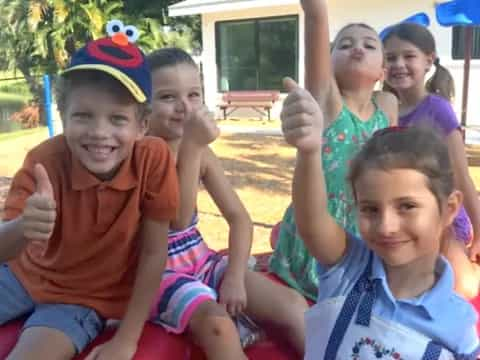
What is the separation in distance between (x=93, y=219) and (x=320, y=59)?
0.98 meters

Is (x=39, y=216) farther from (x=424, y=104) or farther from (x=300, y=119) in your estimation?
(x=424, y=104)

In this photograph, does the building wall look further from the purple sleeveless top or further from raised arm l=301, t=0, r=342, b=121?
raised arm l=301, t=0, r=342, b=121

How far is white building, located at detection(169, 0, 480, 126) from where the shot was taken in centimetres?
1137

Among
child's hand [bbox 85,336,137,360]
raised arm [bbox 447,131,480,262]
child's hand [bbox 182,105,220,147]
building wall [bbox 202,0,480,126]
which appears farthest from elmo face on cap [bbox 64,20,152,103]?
building wall [bbox 202,0,480,126]

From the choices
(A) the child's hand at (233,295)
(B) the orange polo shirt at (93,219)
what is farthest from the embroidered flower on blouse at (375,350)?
(B) the orange polo shirt at (93,219)

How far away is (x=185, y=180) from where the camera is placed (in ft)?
6.97

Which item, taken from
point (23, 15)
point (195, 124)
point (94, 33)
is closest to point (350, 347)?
point (195, 124)

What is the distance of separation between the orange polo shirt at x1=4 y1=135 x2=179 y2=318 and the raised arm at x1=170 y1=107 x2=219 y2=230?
0.09 metres

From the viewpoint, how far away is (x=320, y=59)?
A: 7.27ft

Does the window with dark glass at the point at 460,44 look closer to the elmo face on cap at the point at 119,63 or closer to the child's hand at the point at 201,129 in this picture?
the child's hand at the point at 201,129

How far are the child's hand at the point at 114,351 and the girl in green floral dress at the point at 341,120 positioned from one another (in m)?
0.84

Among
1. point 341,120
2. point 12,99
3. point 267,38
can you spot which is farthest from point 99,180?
point 267,38

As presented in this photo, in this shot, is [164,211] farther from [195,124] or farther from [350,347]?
[350,347]

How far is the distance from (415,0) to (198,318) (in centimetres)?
1057
